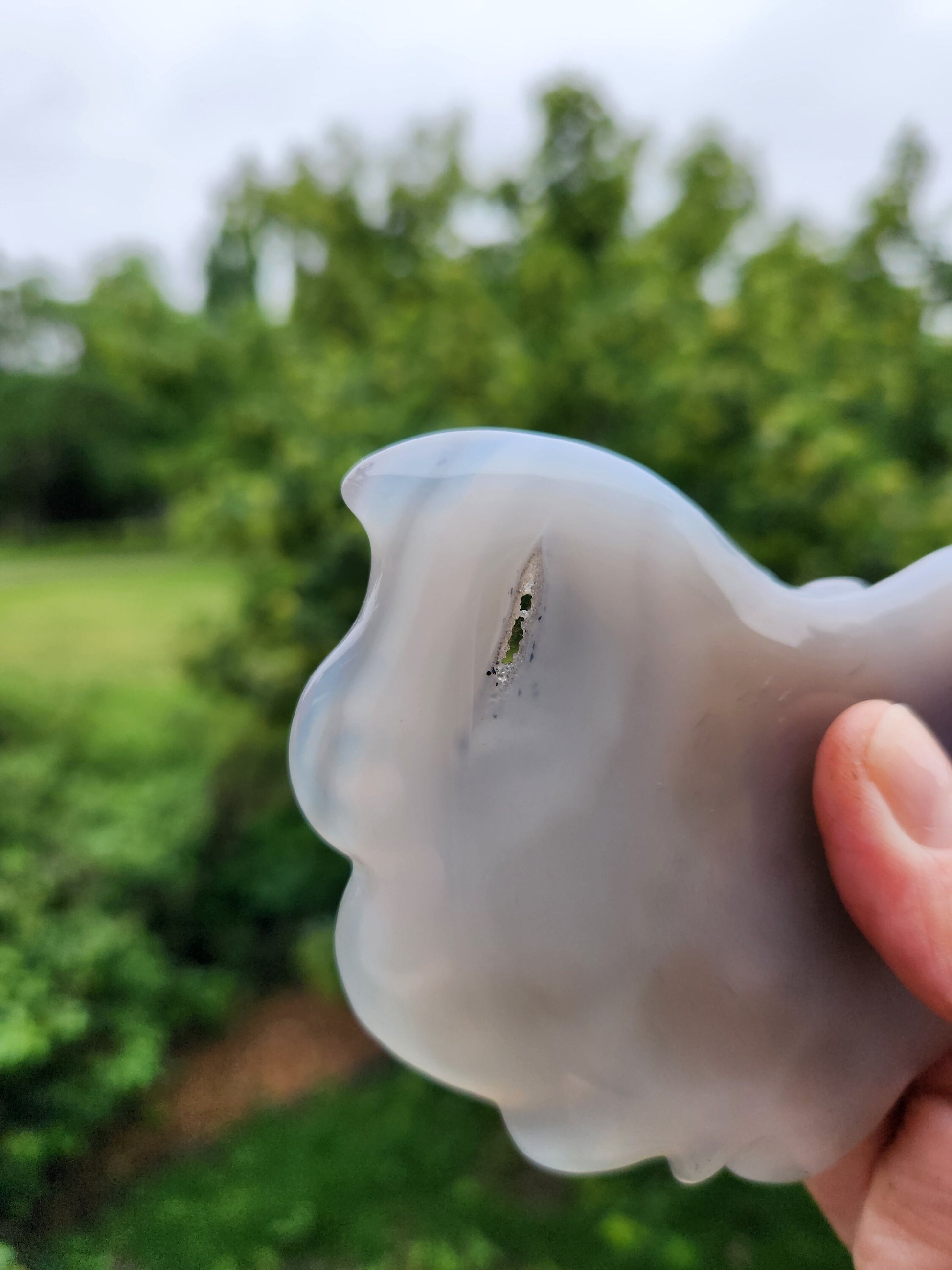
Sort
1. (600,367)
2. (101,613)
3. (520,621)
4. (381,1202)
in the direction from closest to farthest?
(520,621) → (381,1202) → (600,367) → (101,613)

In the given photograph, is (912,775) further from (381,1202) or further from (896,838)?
(381,1202)

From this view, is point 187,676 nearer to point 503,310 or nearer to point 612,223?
point 503,310

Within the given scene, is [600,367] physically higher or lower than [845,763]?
higher

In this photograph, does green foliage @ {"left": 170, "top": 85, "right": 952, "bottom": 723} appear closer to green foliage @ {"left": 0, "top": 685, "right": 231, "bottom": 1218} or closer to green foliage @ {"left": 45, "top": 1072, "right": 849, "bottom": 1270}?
green foliage @ {"left": 0, "top": 685, "right": 231, "bottom": 1218}

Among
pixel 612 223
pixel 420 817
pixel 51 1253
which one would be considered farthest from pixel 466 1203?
pixel 612 223


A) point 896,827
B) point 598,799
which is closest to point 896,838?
point 896,827

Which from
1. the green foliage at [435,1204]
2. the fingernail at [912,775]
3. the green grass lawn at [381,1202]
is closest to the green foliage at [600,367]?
the green grass lawn at [381,1202]

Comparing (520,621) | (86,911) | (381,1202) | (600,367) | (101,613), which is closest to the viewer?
(520,621)
